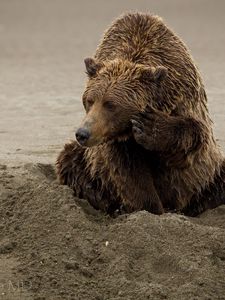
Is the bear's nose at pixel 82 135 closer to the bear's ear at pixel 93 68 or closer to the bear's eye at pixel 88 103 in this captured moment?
the bear's eye at pixel 88 103

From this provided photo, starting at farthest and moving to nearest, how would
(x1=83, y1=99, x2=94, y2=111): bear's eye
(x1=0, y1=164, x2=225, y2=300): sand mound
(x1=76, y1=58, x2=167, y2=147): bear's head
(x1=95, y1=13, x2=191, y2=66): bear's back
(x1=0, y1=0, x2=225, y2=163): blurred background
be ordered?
(x1=0, y1=0, x2=225, y2=163): blurred background < (x1=95, y1=13, x2=191, y2=66): bear's back < (x1=83, y1=99, x2=94, y2=111): bear's eye < (x1=76, y1=58, x2=167, y2=147): bear's head < (x1=0, y1=164, x2=225, y2=300): sand mound

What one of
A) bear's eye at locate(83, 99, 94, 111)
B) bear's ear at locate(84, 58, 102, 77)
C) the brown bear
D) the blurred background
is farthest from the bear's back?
the blurred background

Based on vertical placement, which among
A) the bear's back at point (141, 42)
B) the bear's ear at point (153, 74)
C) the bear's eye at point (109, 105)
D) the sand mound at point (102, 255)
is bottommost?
the sand mound at point (102, 255)

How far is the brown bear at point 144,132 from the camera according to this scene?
5.96m

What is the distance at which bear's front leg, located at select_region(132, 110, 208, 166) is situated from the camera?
5957mm

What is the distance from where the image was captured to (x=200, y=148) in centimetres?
630

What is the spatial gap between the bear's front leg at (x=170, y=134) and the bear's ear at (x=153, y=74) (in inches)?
8.6

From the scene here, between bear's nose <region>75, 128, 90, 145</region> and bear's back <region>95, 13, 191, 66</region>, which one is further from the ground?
bear's back <region>95, 13, 191, 66</region>

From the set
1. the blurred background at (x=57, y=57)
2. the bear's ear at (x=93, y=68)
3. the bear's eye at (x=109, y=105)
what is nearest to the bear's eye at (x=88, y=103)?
the bear's eye at (x=109, y=105)

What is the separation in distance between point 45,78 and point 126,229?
8176 millimetres

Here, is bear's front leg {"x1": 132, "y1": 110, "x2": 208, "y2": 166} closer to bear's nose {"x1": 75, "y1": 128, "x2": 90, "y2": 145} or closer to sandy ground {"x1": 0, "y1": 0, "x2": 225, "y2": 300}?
bear's nose {"x1": 75, "y1": 128, "x2": 90, "y2": 145}

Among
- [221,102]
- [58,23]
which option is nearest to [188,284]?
[221,102]

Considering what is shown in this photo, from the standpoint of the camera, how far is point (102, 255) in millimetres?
5395

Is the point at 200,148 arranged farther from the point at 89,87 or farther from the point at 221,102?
the point at 221,102
